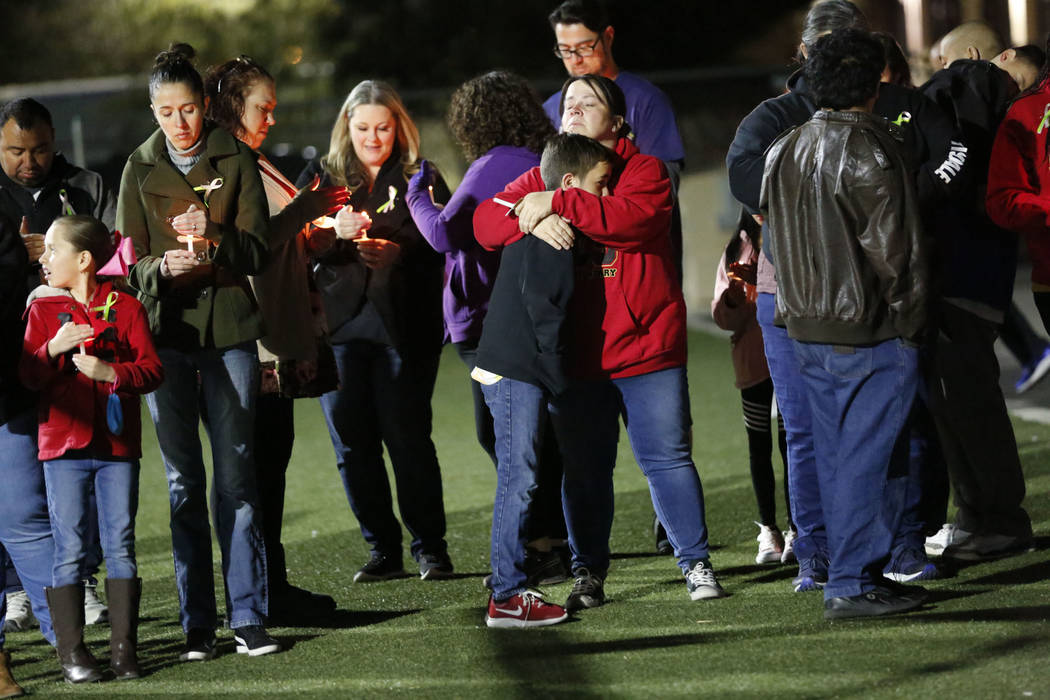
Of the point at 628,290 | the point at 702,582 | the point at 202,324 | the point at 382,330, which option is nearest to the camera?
the point at 202,324

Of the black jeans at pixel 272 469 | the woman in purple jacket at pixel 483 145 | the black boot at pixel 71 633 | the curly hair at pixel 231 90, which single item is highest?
the curly hair at pixel 231 90

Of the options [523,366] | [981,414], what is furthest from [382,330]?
[981,414]

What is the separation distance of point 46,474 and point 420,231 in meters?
1.87

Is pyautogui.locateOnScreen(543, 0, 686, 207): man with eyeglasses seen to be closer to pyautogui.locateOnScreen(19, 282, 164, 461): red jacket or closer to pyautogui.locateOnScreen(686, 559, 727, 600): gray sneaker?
pyautogui.locateOnScreen(686, 559, 727, 600): gray sneaker

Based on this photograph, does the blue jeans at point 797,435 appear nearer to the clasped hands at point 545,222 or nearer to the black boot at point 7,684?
the clasped hands at point 545,222

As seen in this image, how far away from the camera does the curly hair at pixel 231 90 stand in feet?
18.2

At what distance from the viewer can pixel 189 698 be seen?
4590 millimetres

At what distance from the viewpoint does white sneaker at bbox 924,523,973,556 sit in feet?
19.7

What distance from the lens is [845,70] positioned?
191 inches

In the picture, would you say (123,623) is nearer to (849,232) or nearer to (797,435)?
(797,435)

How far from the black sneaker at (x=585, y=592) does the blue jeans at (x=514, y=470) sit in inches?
12.2

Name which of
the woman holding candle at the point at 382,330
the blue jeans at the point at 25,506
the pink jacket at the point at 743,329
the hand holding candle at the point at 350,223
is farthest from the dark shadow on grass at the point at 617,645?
the hand holding candle at the point at 350,223

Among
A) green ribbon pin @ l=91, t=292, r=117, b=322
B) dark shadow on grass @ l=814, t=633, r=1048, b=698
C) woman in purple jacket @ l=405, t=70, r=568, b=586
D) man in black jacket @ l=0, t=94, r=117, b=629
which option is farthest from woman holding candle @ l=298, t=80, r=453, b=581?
dark shadow on grass @ l=814, t=633, r=1048, b=698

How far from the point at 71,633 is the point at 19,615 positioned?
1.23m
